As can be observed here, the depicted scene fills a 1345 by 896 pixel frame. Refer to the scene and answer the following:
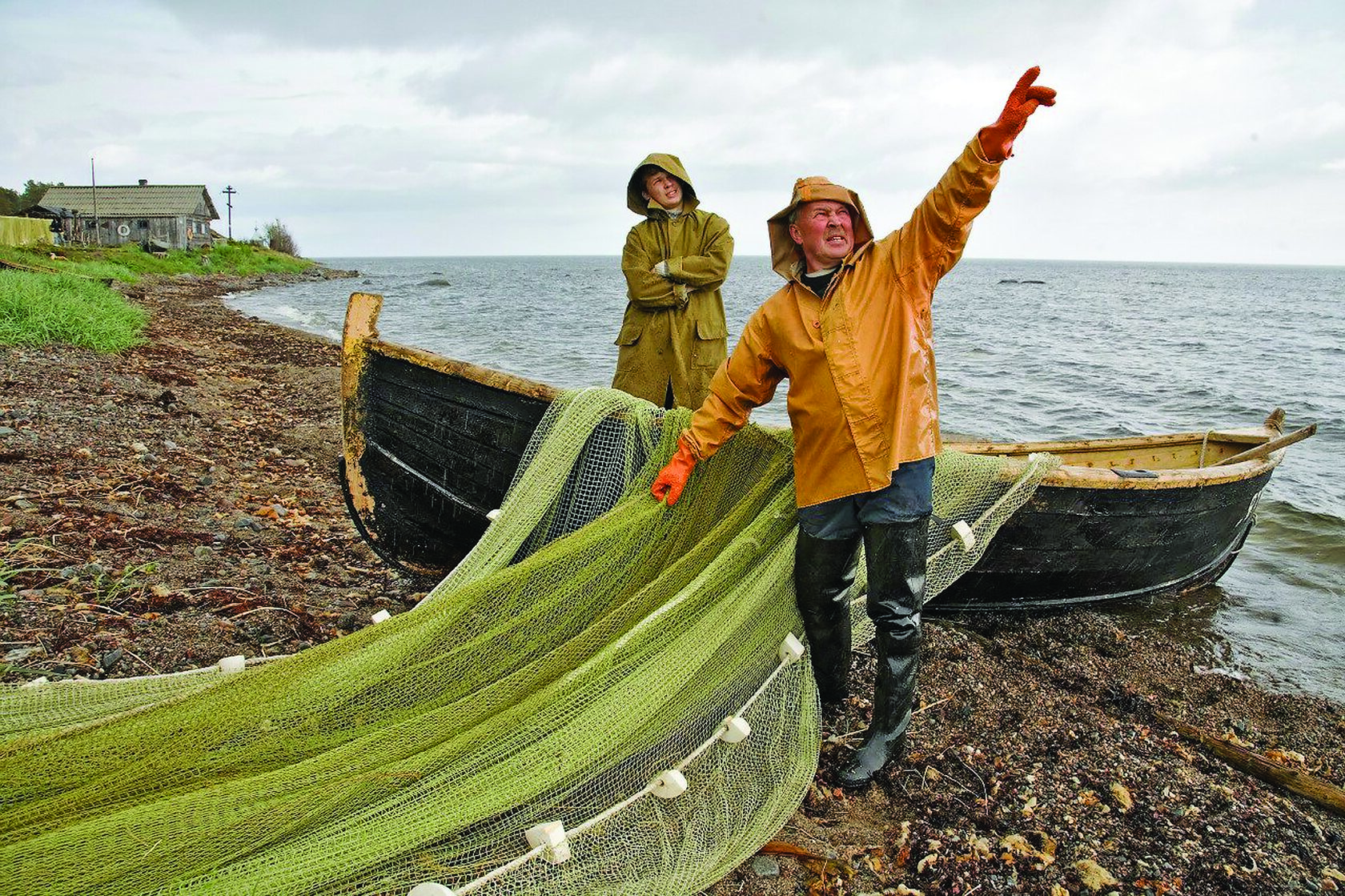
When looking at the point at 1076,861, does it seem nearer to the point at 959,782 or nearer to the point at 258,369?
the point at 959,782

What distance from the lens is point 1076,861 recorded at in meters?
3.22

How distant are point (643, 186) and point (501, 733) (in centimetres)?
381

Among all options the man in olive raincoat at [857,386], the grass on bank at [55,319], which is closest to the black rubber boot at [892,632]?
the man in olive raincoat at [857,386]

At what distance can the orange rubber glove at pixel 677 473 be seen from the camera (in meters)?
3.54

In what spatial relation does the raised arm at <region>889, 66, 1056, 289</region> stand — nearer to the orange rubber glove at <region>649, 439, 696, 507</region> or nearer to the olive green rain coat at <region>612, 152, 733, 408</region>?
the orange rubber glove at <region>649, 439, 696, 507</region>

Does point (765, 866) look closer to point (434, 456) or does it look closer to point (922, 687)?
point (922, 687)

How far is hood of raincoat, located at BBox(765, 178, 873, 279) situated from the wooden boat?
1372 mm

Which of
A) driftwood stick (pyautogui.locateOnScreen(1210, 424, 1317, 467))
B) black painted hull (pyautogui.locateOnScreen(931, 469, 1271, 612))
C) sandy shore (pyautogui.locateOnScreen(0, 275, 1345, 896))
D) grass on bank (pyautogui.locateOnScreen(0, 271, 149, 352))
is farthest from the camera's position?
grass on bank (pyautogui.locateOnScreen(0, 271, 149, 352))

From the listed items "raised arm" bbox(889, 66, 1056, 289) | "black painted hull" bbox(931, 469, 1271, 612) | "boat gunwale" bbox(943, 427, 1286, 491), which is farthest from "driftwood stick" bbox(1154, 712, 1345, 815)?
"raised arm" bbox(889, 66, 1056, 289)

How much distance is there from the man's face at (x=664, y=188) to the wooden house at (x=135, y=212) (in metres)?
60.9

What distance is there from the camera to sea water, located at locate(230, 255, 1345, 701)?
690 cm

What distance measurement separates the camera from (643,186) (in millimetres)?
5469

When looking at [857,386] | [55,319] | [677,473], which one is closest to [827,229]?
[857,386]

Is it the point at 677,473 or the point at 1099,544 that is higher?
the point at 677,473
